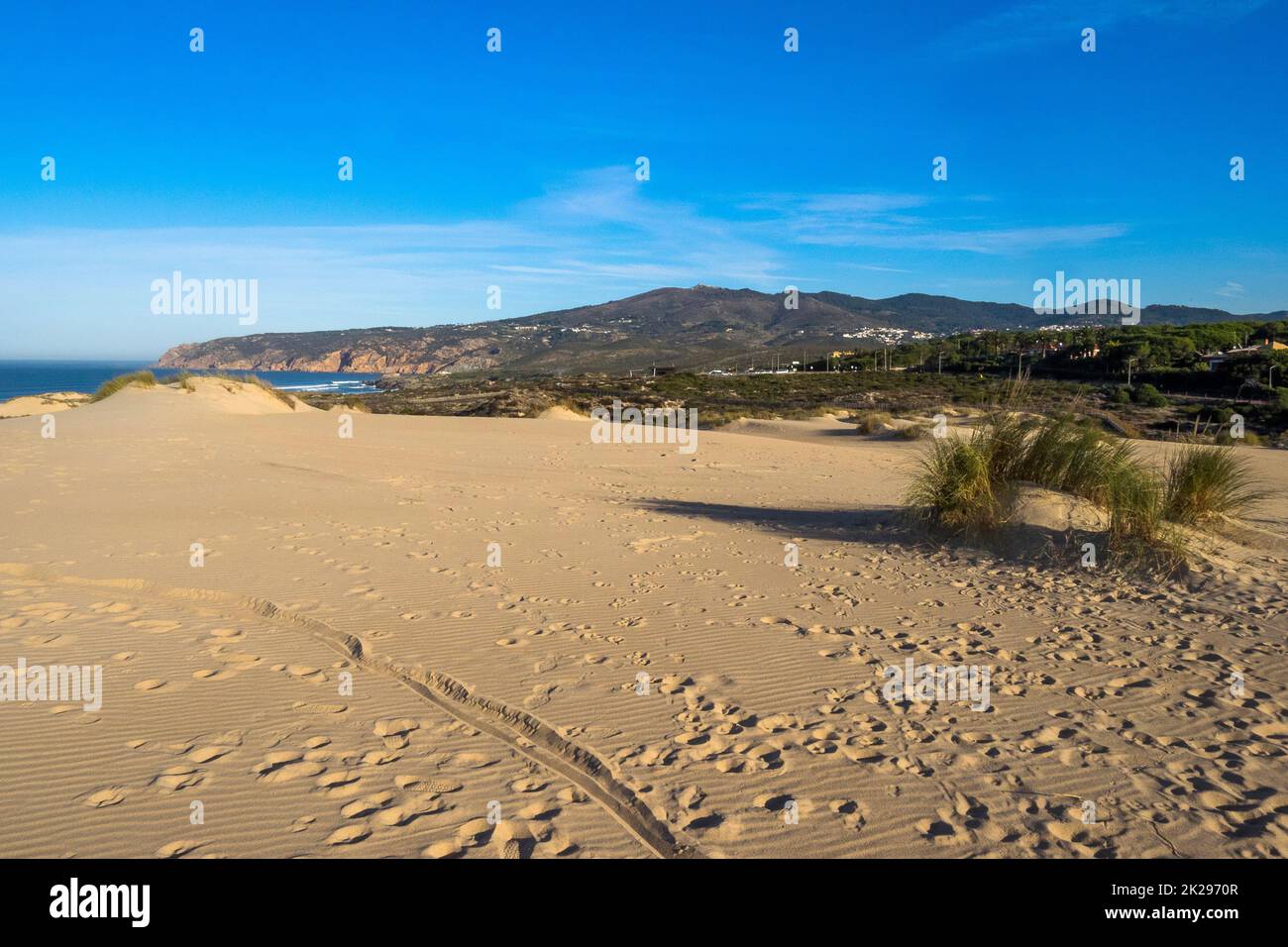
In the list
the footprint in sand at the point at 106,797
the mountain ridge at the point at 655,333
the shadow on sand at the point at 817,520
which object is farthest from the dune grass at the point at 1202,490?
the mountain ridge at the point at 655,333

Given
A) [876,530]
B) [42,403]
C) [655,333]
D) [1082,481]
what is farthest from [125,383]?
[655,333]

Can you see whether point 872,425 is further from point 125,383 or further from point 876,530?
point 125,383

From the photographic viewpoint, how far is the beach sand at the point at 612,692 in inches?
123

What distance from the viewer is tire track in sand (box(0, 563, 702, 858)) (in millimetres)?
3154

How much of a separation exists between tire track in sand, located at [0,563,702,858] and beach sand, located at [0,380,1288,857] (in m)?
0.02

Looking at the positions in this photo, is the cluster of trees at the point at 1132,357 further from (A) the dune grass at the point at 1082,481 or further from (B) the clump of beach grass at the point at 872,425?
(A) the dune grass at the point at 1082,481

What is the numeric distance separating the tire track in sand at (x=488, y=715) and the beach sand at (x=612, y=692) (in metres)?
0.02

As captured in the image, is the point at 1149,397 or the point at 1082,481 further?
the point at 1149,397

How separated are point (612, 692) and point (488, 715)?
0.74 m

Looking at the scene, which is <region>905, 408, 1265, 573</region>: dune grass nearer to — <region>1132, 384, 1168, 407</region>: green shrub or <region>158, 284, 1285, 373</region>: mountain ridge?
<region>1132, 384, 1168, 407</region>: green shrub

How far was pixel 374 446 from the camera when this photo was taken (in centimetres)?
1709

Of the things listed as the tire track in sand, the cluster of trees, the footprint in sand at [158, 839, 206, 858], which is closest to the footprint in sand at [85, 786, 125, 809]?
the footprint in sand at [158, 839, 206, 858]

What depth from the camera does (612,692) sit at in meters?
4.45
